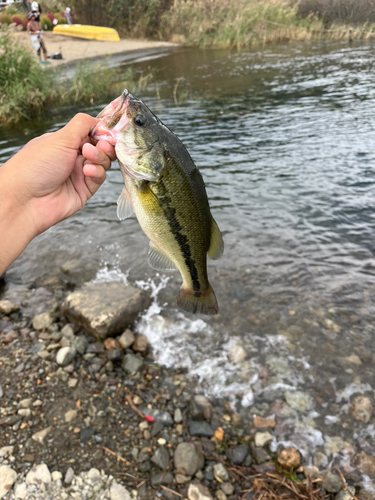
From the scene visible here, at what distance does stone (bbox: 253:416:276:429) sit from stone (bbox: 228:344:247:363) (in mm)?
827

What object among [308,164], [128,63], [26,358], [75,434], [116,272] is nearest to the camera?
[75,434]

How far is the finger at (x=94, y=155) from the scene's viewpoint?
8.53ft

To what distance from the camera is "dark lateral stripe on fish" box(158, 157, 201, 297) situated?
2.62 m

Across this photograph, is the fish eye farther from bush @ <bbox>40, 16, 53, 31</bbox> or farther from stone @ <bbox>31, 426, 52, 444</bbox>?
bush @ <bbox>40, 16, 53, 31</bbox>

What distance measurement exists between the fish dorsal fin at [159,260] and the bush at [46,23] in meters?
46.2

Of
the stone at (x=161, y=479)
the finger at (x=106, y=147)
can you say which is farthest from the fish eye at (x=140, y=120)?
the stone at (x=161, y=479)

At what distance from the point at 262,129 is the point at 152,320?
370 inches

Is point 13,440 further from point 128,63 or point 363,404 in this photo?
point 128,63

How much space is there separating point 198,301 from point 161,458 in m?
1.61

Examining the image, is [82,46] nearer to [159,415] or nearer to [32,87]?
[32,87]

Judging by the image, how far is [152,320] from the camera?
17.4 ft

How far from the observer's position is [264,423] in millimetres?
3871

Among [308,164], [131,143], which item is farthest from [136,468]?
[308,164]

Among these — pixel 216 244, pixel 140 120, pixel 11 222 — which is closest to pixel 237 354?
pixel 216 244
